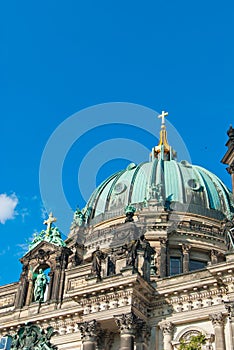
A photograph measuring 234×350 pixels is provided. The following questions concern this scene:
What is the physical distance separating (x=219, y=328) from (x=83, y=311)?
8.13 metres

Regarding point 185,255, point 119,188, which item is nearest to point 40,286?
point 185,255

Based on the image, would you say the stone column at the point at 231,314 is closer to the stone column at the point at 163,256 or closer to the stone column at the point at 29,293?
the stone column at the point at 163,256

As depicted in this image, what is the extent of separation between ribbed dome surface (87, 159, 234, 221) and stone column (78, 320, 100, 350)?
1753cm

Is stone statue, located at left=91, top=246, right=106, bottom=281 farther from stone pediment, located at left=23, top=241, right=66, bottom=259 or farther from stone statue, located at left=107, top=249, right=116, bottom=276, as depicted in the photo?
stone pediment, located at left=23, top=241, right=66, bottom=259

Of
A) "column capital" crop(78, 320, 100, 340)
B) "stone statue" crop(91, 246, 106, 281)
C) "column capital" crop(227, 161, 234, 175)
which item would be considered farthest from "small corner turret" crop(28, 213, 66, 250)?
"column capital" crop(227, 161, 234, 175)

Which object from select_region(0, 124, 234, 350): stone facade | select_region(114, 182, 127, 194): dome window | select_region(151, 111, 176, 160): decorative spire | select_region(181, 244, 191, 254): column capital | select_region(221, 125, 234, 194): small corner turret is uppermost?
select_region(151, 111, 176, 160): decorative spire

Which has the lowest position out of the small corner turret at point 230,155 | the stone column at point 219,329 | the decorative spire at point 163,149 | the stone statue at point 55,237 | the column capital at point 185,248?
the stone column at point 219,329

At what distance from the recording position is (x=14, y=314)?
36.3 metres

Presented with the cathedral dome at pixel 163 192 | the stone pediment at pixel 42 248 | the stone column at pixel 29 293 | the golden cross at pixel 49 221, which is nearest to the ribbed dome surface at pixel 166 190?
the cathedral dome at pixel 163 192

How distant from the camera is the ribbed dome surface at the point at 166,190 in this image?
47719mm

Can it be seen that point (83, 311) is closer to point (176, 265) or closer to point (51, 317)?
point (51, 317)

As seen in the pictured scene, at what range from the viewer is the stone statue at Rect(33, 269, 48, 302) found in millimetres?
36509

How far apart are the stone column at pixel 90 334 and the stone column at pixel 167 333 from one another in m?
3.62

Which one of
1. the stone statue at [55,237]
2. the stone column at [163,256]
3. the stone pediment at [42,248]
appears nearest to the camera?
the stone pediment at [42,248]
